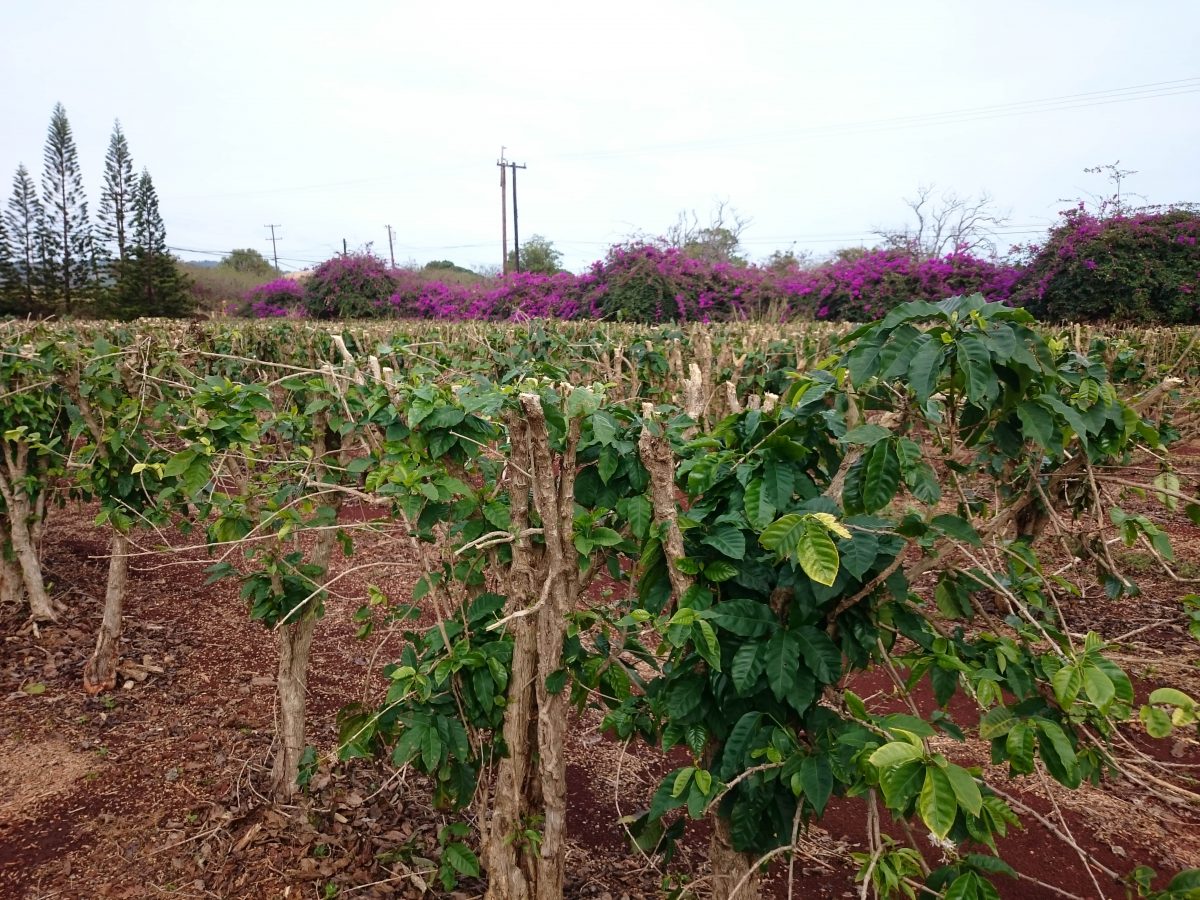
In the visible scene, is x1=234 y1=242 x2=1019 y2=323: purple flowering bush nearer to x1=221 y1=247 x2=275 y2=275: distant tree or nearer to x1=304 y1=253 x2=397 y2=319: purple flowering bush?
x1=304 y1=253 x2=397 y2=319: purple flowering bush

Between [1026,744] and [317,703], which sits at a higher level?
[1026,744]

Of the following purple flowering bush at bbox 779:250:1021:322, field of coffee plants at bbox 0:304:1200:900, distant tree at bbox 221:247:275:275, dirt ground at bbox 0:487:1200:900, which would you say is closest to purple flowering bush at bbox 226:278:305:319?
distant tree at bbox 221:247:275:275

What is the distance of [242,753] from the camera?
121 inches

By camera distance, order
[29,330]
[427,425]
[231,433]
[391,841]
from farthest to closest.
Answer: [29,330], [391,841], [231,433], [427,425]

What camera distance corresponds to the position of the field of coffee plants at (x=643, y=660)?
51.9 inches

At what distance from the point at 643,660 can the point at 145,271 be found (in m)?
31.9

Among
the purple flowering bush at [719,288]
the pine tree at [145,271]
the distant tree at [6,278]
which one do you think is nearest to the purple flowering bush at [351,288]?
the purple flowering bush at [719,288]

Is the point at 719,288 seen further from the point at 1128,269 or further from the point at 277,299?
the point at 277,299

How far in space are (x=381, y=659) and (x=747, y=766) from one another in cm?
302

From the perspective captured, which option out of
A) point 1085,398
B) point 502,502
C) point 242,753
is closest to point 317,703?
point 242,753

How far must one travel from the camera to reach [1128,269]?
15.0m

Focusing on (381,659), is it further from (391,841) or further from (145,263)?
(145,263)

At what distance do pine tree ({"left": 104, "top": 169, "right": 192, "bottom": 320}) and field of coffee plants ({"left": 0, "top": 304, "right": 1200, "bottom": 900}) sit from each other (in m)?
28.4

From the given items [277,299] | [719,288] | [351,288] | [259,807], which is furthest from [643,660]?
[277,299]
